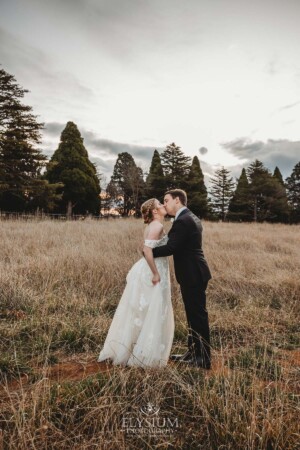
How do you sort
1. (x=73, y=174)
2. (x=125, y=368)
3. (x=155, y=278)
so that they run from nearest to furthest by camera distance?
(x=125, y=368) < (x=155, y=278) < (x=73, y=174)

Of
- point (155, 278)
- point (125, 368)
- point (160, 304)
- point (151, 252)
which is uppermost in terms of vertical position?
point (151, 252)

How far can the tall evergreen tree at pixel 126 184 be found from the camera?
1309 inches

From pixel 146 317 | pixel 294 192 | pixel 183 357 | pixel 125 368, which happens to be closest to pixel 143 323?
pixel 146 317

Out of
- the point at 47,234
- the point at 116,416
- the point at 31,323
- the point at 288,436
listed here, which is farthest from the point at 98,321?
the point at 47,234

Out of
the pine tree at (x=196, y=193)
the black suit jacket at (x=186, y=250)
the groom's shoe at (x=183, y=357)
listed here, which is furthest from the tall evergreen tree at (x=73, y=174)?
the black suit jacket at (x=186, y=250)

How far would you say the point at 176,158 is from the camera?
35.1m

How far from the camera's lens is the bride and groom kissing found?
10.6 feet

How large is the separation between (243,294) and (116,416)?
4.28 metres

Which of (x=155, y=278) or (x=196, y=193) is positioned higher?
(x=196, y=193)

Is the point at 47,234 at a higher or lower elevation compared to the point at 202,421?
higher

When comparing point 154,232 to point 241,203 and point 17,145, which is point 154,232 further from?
point 241,203

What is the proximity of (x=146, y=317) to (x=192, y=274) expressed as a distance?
733 mm

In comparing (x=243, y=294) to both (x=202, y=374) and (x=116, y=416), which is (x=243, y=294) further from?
(x=116, y=416)

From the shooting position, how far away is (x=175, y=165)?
34.9m
